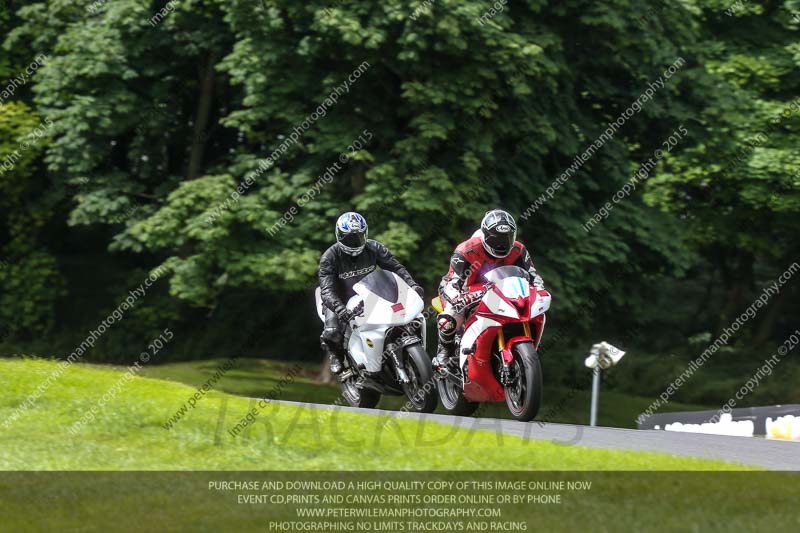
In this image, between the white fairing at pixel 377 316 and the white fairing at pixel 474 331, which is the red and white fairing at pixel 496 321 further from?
the white fairing at pixel 377 316

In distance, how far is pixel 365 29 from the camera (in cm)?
2042

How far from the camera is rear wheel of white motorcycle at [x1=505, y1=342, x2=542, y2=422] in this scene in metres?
11.9

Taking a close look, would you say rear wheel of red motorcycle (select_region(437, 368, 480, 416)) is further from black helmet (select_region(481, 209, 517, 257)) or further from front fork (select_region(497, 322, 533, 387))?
black helmet (select_region(481, 209, 517, 257))

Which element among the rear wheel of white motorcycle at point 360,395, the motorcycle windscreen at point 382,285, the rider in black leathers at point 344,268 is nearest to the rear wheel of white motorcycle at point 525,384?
the motorcycle windscreen at point 382,285

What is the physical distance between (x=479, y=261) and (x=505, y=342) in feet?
3.22

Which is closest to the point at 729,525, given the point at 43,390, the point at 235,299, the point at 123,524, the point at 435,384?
the point at 123,524

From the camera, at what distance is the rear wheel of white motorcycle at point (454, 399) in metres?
13.8

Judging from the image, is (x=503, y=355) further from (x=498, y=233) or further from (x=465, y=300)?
(x=498, y=233)

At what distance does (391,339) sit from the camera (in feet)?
45.5

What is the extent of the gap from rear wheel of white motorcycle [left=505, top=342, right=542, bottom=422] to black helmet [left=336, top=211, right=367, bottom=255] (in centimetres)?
262

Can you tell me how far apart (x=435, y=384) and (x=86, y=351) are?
1745cm

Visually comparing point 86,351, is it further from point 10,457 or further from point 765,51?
point 10,457

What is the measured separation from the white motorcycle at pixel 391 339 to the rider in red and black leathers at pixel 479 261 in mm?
442

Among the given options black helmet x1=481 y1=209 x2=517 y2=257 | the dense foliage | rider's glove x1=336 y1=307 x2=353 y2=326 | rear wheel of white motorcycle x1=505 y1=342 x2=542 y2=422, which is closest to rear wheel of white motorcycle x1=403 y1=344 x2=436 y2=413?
rider's glove x1=336 y1=307 x2=353 y2=326
